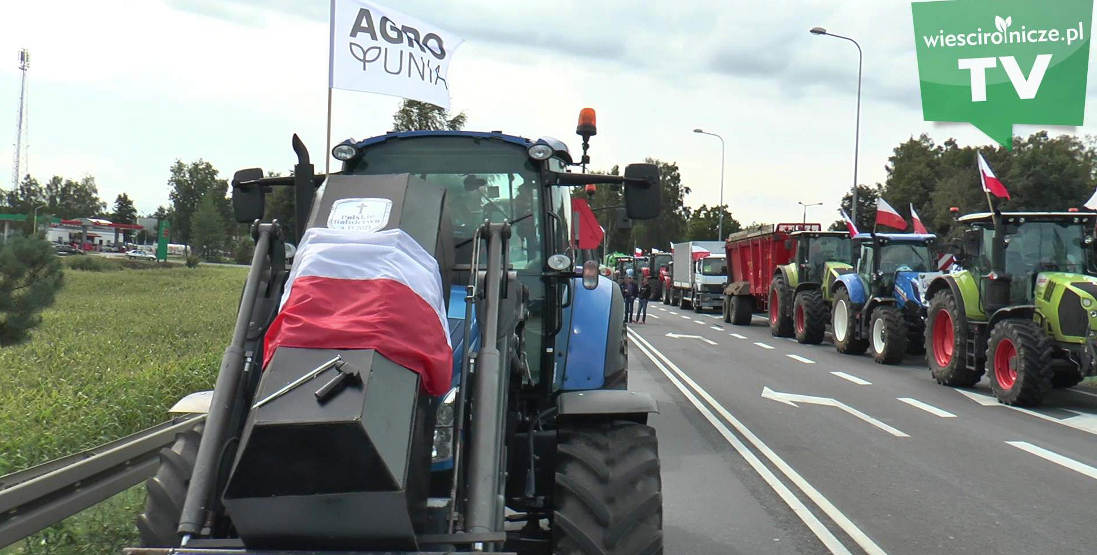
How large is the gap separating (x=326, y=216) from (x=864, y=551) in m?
3.90

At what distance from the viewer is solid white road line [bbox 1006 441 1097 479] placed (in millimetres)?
8277

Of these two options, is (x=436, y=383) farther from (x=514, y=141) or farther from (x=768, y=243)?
(x=768, y=243)

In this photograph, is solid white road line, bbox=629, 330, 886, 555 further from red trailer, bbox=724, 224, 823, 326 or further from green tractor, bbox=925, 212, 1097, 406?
red trailer, bbox=724, 224, 823, 326

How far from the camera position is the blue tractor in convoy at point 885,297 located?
1762 centimetres

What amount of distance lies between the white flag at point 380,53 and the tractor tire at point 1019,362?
764 cm

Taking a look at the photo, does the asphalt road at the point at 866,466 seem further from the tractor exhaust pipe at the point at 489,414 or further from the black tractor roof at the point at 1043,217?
the tractor exhaust pipe at the point at 489,414

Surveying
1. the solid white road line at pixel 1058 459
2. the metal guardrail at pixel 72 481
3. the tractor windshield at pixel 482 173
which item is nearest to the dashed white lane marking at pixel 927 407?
the solid white road line at pixel 1058 459

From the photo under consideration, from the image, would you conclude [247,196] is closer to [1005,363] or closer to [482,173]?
[482,173]

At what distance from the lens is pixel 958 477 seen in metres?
7.91

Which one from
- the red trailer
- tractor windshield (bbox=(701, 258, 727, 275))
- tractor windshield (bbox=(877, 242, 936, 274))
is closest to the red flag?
tractor windshield (bbox=(877, 242, 936, 274))

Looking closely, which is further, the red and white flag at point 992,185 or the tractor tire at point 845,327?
the tractor tire at point 845,327

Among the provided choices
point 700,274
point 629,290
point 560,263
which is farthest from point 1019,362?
point 700,274

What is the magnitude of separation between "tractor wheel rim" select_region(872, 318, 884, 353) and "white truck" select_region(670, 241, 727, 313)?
55.1ft

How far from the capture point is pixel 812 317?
21875 mm
